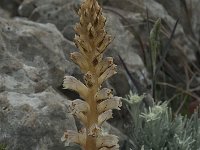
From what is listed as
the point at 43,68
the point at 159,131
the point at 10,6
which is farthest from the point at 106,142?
the point at 10,6

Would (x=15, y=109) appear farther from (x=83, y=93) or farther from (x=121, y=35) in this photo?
(x=121, y=35)

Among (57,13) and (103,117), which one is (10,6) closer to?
(57,13)

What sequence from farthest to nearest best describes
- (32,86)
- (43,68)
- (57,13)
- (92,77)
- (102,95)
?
1. (57,13)
2. (43,68)
3. (32,86)
4. (102,95)
5. (92,77)

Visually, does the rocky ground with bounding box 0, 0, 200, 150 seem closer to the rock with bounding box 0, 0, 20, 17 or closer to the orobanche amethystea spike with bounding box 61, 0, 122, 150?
the orobanche amethystea spike with bounding box 61, 0, 122, 150

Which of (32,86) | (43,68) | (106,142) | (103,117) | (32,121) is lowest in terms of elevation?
(106,142)

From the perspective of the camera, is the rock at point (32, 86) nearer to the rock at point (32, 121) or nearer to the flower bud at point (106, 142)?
the rock at point (32, 121)

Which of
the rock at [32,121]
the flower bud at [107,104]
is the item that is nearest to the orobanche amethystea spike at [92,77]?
the flower bud at [107,104]

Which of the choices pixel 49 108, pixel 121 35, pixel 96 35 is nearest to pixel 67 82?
pixel 96 35
